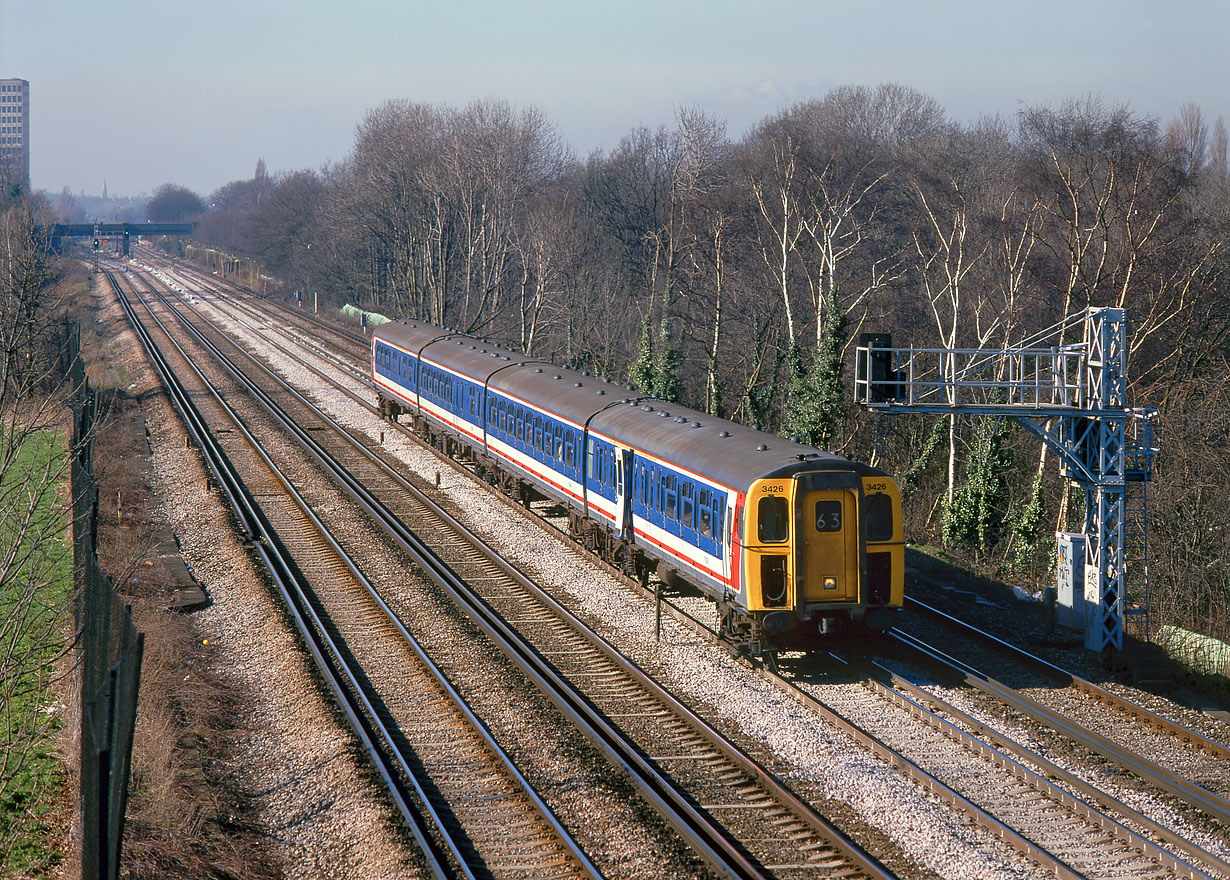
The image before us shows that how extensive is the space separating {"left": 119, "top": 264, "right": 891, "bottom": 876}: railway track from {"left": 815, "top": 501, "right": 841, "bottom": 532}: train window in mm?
3074

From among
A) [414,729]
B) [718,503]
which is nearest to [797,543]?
[718,503]

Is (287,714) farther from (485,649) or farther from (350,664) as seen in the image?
(485,649)

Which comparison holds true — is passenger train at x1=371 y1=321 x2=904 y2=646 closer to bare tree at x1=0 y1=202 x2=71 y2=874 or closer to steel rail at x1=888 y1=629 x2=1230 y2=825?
steel rail at x1=888 y1=629 x2=1230 y2=825

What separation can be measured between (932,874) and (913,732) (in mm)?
3650

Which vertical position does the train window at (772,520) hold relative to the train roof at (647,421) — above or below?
below

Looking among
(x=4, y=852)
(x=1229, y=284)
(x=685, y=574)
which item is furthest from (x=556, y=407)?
(x=1229, y=284)

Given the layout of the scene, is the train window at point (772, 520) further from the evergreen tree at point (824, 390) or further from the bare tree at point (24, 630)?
the evergreen tree at point (824, 390)

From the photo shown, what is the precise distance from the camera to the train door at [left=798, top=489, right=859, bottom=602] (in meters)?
15.6

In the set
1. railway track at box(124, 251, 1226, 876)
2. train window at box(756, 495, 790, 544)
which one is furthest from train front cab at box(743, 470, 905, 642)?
railway track at box(124, 251, 1226, 876)

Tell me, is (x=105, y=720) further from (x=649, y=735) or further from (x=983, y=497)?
(x=983, y=497)

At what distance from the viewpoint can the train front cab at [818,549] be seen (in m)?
15.5

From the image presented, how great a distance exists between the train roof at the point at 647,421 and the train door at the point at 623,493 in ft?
1.25

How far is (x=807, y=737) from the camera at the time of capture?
13742 mm

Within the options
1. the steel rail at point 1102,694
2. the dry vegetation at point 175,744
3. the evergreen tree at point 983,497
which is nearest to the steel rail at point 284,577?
the dry vegetation at point 175,744
